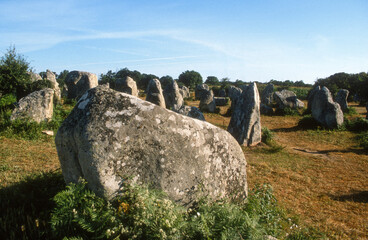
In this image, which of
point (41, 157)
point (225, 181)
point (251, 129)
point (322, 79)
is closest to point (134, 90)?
point (251, 129)

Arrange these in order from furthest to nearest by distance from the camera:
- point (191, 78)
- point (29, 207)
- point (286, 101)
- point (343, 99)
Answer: point (191, 78), point (343, 99), point (286, 101), point (29, 207)

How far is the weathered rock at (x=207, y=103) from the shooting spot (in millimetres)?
21172

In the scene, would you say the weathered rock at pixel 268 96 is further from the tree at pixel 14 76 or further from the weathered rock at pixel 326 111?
the tree at pixel 14 76

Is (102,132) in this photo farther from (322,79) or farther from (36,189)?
(322,79)

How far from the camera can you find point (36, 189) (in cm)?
438

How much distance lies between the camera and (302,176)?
7.77 m

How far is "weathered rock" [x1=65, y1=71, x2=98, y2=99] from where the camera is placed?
1855 cm

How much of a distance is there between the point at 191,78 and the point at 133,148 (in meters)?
65.7

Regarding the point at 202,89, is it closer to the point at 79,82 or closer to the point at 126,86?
the point at 126,86

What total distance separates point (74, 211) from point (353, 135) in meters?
15.1

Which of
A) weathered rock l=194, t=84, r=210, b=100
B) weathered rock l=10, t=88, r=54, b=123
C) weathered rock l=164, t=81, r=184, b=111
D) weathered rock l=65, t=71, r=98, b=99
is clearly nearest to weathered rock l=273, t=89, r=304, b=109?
weathered rock l=194, t=84, r=210, b=100

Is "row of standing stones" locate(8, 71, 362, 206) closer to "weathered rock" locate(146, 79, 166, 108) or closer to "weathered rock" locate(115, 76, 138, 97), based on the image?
"weathered rock" locate(146, 79, 166, 108)

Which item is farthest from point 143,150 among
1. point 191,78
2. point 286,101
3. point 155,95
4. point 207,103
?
point 191,78

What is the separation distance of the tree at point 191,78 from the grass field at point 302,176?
56127 mm
